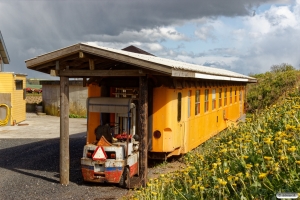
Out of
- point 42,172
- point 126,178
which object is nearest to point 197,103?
point 126,178

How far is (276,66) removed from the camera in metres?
41.3

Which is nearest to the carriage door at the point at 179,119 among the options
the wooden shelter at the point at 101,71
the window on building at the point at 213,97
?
the wooden shelter at the point at 101,71

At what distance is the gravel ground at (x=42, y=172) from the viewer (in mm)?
8430

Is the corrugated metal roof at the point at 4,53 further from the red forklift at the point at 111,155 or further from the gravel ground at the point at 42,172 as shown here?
the red forklift at the point at 111,155

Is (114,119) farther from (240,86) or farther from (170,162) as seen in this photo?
(240,86)

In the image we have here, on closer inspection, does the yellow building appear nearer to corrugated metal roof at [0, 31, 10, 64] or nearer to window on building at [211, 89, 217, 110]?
corrugated metal roof at [0, 31, 10, 64]

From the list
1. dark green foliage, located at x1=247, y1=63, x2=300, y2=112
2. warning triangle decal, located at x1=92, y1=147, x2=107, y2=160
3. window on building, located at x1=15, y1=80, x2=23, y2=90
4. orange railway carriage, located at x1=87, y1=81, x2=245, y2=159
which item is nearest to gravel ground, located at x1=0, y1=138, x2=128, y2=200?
warning triangle decal, located at x1=92, y1=147, x2=107, y2=160

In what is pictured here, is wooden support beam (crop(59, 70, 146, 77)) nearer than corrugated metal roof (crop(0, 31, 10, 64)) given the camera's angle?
Yes

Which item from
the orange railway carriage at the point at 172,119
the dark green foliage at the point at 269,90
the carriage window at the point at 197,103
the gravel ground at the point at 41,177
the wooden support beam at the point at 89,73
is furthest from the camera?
the dark green foliage at the point at 269,90

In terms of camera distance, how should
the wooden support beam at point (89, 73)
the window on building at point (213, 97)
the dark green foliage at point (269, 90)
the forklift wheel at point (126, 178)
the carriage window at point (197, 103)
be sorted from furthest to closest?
the dark green foliage at point (269, 90)
the window on building at point (213, 97)
the carriage window at point (197, 103)
the wooden support beam at point (89, 73)
the forklift wheel at point (126, 178)

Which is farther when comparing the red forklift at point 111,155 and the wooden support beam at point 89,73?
the wooden support beam at point 89,73

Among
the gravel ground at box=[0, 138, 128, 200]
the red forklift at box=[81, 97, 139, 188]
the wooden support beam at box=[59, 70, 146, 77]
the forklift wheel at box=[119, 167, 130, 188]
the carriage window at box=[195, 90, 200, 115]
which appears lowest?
the gravel ground at box=[0, 138, 128, 200]

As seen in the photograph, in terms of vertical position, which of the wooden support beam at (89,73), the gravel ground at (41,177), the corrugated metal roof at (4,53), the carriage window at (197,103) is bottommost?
the gravel ground at (41,177)

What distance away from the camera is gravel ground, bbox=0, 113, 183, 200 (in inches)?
332
